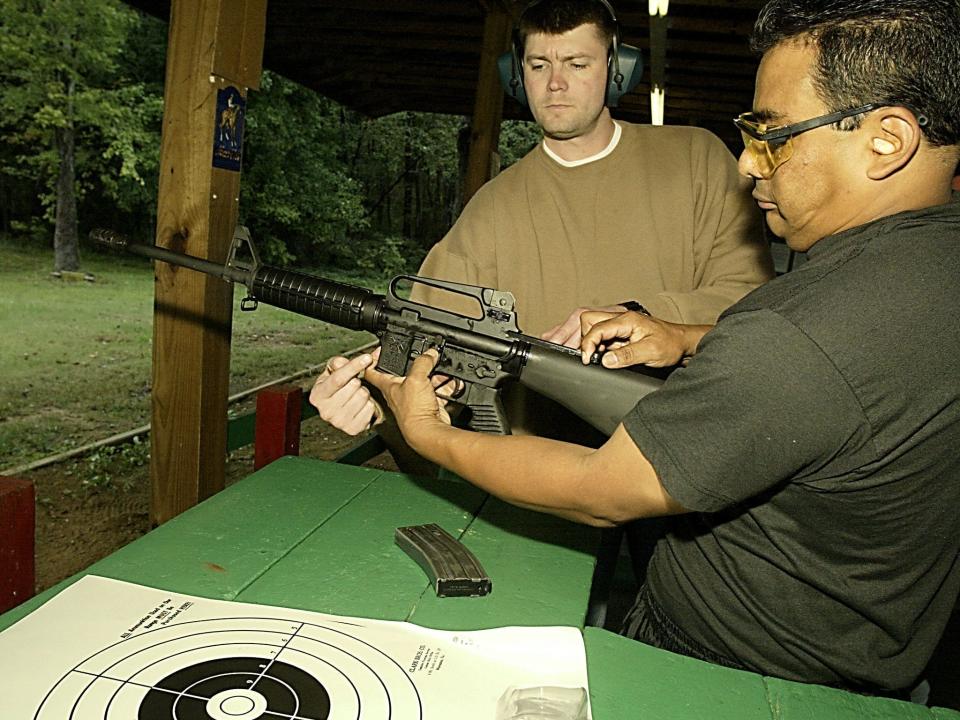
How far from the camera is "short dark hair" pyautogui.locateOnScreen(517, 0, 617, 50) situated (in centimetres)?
218

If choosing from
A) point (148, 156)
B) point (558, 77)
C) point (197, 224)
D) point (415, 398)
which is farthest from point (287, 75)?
point (415, 398)

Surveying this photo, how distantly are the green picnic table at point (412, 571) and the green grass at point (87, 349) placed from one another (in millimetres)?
4800

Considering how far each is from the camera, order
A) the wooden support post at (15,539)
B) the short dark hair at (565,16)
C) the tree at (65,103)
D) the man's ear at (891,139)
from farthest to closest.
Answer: the tree at (65,103) → the short dark hair at (565,16) → the wooden support post at (15,539) → the man's ear at (891,139)

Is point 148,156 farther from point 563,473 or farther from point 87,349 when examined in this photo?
point 563,473

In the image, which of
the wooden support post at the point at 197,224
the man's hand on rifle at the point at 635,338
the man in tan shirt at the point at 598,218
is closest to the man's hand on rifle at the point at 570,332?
the man's hand on rifle at the point at 635,338

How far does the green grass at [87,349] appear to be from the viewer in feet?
21.9

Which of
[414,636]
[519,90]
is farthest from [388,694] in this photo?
[519,90]

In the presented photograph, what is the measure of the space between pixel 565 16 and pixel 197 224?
48.7 inches

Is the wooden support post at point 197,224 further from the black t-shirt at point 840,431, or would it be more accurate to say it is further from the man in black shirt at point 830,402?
the black t-shirt at point 840,431

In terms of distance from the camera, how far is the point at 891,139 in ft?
3.63

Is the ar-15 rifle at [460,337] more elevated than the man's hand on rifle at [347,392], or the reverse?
the ar-15 rifle at [460,337]

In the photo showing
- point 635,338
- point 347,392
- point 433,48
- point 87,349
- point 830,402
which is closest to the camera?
point 830,402

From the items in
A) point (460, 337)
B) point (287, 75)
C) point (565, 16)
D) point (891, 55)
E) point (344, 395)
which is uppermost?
point (287, 75)

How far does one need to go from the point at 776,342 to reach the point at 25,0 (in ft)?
39.8
